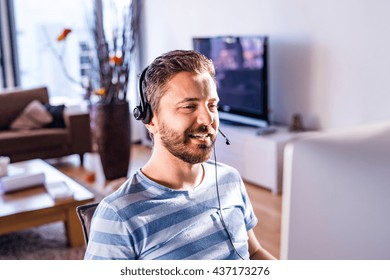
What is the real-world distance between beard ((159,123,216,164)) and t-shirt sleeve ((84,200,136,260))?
0.16 meters

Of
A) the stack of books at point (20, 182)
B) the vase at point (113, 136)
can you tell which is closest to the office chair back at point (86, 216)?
the stack of books at point (20, 182)

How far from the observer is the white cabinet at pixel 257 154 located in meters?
3.40

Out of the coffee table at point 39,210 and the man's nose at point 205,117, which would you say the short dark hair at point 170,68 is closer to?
the man's nose at point 205,117

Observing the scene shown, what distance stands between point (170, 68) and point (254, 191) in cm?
273

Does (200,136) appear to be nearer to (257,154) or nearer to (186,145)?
(186,145)

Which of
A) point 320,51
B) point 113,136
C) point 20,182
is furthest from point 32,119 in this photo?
point 320,51

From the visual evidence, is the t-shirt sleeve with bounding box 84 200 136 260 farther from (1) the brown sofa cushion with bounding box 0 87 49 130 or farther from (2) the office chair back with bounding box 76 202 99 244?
(1) the brown sofa cushion with bounding box 0 87 49 130

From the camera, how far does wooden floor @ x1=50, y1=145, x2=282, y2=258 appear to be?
2713 millimetres

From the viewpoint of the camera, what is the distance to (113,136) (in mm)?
3750

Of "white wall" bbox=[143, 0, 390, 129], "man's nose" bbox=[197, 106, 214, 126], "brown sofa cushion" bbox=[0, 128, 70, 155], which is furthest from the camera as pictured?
"brown sofa cushion" bbox=[0, 128, 70, 155]

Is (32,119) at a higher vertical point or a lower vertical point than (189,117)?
lower

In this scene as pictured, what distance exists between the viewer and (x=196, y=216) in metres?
0.93

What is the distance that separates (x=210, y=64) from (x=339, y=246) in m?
0.61

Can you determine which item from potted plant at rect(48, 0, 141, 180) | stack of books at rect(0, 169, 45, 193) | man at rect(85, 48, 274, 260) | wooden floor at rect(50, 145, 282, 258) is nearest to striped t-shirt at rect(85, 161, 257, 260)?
man at rect(85, 48, 274, 260)
